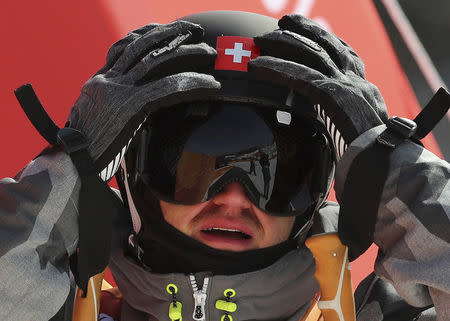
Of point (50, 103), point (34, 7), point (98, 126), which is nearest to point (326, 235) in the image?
point (98, 126)

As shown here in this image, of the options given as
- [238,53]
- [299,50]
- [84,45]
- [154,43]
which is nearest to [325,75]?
[299,50]

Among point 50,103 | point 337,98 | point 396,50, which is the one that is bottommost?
point 396,50

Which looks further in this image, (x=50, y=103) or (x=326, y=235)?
(x=50, y=103)

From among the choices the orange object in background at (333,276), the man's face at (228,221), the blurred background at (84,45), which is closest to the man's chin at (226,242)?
the man's face at (228,221)

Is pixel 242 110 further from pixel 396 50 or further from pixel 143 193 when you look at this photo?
pixel 396 50

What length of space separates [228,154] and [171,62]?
7.4 inches

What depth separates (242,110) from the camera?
3.31ft

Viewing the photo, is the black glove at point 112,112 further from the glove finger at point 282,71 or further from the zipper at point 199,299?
the zipper at point 199,299

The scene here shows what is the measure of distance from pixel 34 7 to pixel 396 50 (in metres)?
1.29

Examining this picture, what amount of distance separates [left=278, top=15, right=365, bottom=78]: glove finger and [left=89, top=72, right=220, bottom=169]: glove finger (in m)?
0.21

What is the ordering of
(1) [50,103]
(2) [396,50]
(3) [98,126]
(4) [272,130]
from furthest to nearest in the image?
(2) [396,50] < (1) [50,103] < (4) [272,130] < (3) [98,126]

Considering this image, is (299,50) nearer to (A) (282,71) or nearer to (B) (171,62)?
(A) (282,71)

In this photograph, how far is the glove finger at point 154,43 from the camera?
0.93m

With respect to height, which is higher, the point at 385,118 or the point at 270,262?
the point at 385,118
